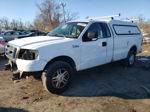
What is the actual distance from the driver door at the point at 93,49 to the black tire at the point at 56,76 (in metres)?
0.58

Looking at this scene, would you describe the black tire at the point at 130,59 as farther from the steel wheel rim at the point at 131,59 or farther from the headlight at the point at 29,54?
the headlight at the point at 29,54

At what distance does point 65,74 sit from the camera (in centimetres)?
409

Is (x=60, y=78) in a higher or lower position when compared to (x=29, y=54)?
lower

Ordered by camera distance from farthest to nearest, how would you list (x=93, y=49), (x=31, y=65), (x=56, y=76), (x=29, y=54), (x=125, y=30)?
(x=125, y=30) → (x=93, y=49) → (x=56, y=76) → (x=29, y=54) → (x=31, y=65)

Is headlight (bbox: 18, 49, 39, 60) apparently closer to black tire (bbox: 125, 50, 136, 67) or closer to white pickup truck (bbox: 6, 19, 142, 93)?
white pickup truck (bbox: 6, 19, 142, 93)

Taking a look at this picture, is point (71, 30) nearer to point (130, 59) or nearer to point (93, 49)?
point (93, 49)

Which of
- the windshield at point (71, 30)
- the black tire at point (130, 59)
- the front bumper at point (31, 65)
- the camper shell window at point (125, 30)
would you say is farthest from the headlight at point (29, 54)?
the black tire at point (130, 59)

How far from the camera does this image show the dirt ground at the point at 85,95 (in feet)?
11.0

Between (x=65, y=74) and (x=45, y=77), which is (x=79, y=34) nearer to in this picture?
(x=65, y=74)

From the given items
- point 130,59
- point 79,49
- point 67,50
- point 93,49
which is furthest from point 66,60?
point 130,59

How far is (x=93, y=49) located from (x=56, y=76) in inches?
57.4

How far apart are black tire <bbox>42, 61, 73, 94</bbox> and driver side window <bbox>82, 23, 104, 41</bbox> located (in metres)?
1.02

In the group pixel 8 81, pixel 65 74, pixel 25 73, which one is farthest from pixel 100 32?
pixel 8 81

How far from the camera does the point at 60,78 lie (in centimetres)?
398
